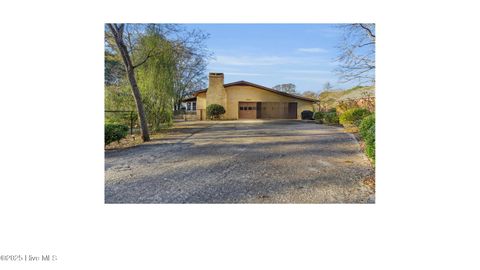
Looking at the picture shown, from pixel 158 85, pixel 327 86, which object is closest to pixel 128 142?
pixel 158 85

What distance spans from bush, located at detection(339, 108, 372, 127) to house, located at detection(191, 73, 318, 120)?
526mm

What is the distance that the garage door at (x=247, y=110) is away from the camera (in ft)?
16.3

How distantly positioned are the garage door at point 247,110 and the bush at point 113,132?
1.88m

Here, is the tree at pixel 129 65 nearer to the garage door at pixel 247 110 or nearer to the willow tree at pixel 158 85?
the willow tree at pixel 158 85

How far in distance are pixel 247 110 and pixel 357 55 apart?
2.28 metres

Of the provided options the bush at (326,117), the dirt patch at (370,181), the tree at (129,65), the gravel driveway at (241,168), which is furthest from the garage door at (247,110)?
the dirt patch at (370,181)

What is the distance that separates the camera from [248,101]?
477 centimetres

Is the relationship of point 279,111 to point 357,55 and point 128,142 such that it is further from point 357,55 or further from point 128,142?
point 128,142
